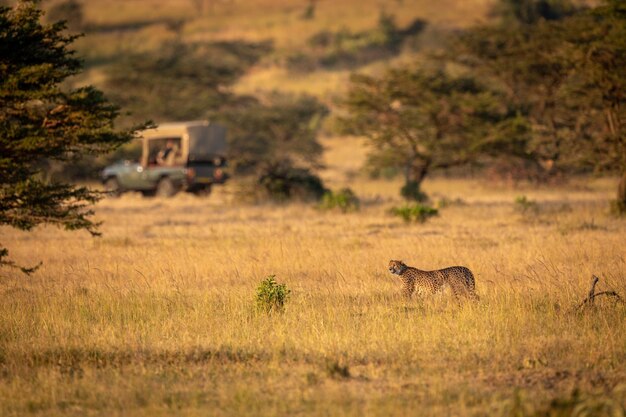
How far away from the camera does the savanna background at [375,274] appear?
6.96 metres

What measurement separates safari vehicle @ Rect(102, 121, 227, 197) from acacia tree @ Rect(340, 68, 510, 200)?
200 inches

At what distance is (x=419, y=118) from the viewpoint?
28062mm

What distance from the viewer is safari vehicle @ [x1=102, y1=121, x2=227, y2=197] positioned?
30219 millimetres

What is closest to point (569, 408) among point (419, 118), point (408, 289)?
point (408, 289)

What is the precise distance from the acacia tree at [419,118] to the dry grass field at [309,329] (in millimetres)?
10764

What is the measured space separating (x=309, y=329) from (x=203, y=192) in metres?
22.4

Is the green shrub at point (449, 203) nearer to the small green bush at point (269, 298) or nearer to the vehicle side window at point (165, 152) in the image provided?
the vehicle side window at point (165, 152)

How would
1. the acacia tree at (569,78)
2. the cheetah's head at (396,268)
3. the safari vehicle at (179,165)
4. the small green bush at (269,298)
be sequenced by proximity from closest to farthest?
the small green bush at (269,298) → the cheetah's head at (396,268) → the acacia tree at (569,78) → the safari vehicle at (179,165)

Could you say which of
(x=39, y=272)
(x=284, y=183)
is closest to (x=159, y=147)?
(x=284, y=183)

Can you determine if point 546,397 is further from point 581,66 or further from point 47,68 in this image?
point 581,66

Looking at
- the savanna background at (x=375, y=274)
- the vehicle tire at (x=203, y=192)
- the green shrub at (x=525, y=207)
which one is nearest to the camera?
the savanna background at (x=375, y=274)

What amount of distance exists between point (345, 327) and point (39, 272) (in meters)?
6.26

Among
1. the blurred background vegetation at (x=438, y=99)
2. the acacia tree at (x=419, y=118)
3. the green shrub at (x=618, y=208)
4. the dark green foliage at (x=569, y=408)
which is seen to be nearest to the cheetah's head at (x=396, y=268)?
the dark green foliage at (x=569, y=408)

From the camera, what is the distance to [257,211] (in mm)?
24266
